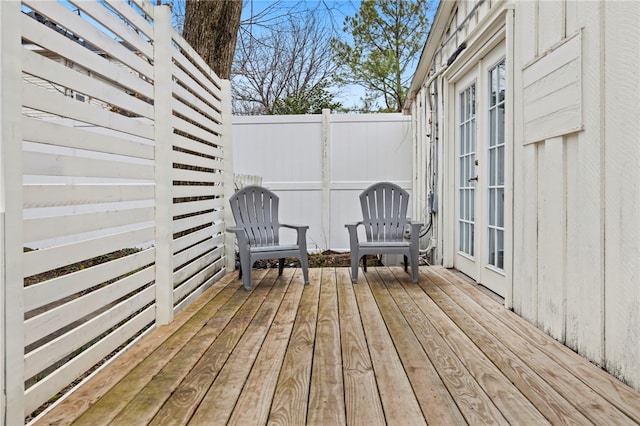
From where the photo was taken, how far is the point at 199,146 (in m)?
3.34

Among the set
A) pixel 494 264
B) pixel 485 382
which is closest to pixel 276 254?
pixel 494 264

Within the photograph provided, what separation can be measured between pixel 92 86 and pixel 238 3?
104 inches

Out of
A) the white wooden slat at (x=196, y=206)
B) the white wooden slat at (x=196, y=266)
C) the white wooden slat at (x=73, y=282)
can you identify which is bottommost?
the white wooden slat at (x=196, y=266)

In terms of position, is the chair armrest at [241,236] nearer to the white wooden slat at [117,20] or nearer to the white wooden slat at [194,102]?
the white wooden slat at [194,102]

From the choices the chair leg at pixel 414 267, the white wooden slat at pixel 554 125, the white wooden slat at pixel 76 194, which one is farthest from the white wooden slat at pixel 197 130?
the white wooden slat at pixel 554 125

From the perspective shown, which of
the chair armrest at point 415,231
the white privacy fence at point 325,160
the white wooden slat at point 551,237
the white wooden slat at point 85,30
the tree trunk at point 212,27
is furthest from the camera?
the white privacy fence at point 325,160

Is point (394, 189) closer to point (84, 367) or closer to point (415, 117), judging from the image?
point (415, 117)

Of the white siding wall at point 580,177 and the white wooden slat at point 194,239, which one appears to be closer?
the white siding wall at point 580,177

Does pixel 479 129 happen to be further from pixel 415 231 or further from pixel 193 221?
pixel 193 221

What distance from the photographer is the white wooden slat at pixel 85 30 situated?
154 cm

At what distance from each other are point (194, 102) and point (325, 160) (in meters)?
2.69

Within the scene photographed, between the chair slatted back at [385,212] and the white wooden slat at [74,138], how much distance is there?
233 cm

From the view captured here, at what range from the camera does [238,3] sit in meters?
4.08

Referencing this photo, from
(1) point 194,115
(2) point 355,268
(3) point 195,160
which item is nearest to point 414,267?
(2) point 355,268
